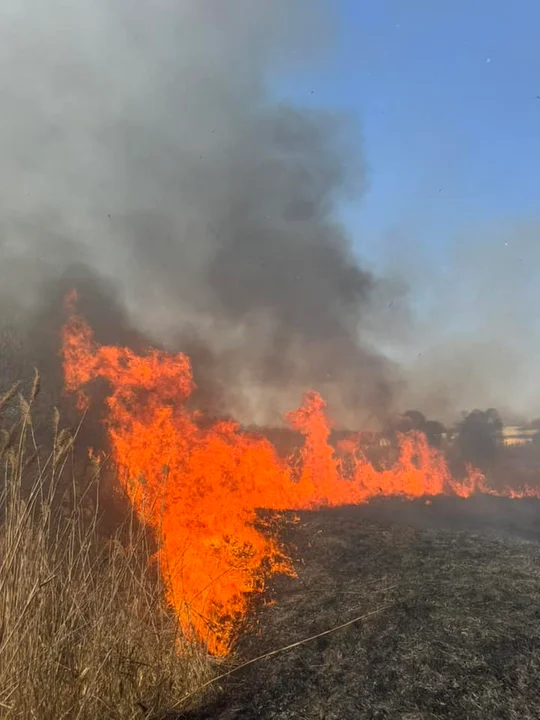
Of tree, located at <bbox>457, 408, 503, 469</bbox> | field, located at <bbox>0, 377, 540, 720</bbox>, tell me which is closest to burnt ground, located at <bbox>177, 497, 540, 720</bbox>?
field, located at <bbox>0, 377, 540, 720</bbox>

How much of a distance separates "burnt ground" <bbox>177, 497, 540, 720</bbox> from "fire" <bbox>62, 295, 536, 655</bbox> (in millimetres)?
811

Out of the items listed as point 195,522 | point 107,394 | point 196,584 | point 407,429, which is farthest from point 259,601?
point 407,429

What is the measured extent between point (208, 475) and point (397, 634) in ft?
20.3

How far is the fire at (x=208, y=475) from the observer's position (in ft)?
26.1

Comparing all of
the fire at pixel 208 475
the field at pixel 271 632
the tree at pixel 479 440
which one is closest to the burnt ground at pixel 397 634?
the field at pixel 271 632

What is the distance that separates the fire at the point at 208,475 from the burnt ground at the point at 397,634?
2.66ft

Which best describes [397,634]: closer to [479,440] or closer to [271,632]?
[271,632]

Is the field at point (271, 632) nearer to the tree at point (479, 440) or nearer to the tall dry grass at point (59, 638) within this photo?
the tall dry grass at point (59, 638)

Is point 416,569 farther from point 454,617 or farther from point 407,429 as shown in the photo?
point 407,429

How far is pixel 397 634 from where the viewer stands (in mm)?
5750

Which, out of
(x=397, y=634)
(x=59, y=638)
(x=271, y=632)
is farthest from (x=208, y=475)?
(x=59, y=638)

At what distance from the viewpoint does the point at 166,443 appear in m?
11.6

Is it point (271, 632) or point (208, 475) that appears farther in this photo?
point (208, 475)

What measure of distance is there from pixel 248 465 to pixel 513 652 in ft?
25.6
